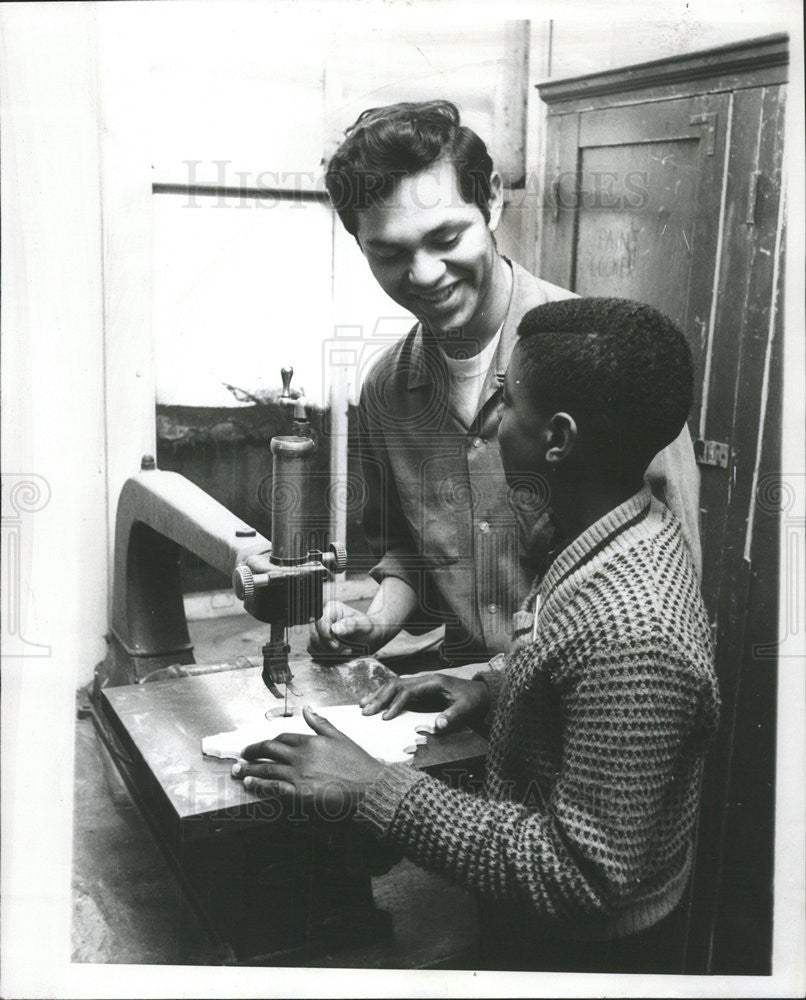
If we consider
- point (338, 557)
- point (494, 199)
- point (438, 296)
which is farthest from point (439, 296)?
point (338, 557)

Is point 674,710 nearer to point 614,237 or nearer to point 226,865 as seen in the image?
point 226,865

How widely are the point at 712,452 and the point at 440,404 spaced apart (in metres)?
0.55

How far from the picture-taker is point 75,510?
1.42 meters

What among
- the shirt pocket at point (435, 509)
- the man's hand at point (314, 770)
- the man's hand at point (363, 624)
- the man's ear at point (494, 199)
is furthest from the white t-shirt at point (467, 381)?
the man's hand at point (314, 770)

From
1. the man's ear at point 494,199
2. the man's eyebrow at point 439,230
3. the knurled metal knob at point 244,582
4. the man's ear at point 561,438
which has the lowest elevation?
the knurled metal knob at point 244,582

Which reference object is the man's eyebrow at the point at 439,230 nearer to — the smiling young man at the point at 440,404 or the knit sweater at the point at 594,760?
the smiling young man at the point at 440,404

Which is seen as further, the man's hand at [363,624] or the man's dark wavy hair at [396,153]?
the man's hand at [363,624]

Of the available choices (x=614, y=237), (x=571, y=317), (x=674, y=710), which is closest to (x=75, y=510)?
(x=571, y=317)

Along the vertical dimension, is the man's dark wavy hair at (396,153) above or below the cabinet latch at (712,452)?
above

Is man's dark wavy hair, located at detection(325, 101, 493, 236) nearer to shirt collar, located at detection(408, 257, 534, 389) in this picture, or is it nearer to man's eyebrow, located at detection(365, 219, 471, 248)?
man's eyebrow, located at detection(365, 219, 471, 248)

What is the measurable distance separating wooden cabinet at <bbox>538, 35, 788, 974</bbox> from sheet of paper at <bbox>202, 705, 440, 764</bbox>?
2.28ft

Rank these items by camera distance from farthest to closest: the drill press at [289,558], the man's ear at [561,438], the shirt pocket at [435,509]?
1. the shirt pocket at [435,509]
2. the drill press at [289,558]
3. the man's ear at [561,438]

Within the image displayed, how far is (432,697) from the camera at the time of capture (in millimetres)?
1382

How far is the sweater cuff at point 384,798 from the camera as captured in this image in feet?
3.50
